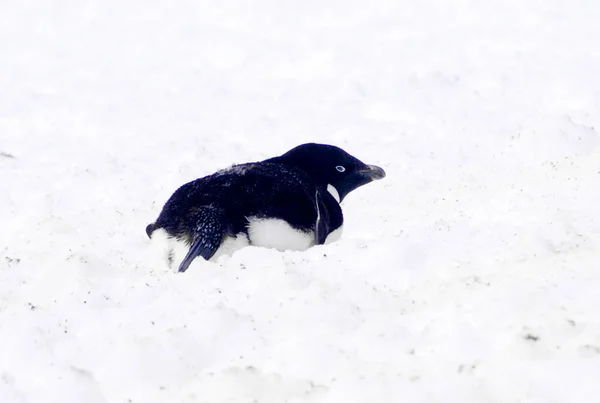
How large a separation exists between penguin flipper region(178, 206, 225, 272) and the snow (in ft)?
0.74

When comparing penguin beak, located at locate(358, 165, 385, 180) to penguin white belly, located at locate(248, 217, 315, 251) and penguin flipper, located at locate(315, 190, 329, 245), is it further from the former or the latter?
penguin white belly, located at locate(248, 217, 315, 251)

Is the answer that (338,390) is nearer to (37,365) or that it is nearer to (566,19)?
(37,365)

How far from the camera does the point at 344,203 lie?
820 centimetres

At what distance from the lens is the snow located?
386cm

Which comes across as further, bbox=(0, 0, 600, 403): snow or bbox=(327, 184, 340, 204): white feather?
bbox=(327, 184, 340, 204): white feather

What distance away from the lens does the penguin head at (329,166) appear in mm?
6992

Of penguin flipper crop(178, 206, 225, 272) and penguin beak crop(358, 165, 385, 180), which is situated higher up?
penguin flipper crop(178, 206, 225, 272)

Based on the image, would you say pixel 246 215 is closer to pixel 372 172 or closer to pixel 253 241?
pixel 253 241

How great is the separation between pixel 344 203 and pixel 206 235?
2.86 metres

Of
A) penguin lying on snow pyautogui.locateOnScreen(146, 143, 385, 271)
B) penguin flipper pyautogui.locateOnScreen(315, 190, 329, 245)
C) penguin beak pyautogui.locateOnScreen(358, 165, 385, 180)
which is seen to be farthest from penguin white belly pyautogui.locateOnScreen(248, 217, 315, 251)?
penguin beak pyautogui.locateOnScreen(358, 165, 385, 180)

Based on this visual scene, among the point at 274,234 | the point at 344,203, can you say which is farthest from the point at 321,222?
the point at 344,203

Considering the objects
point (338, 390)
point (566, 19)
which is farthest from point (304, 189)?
point (566, 19)

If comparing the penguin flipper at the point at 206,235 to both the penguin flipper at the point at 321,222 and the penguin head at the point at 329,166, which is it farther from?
the penguin head at the point at 329,166

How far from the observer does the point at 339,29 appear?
15.2m
